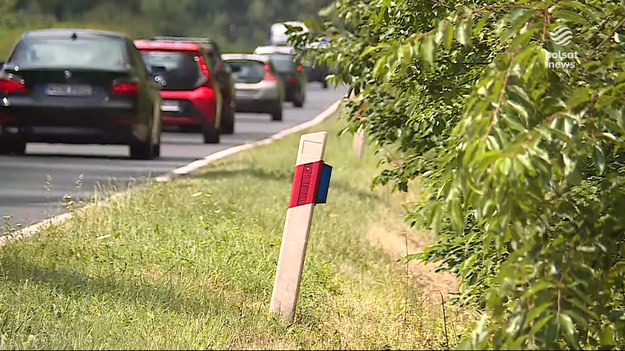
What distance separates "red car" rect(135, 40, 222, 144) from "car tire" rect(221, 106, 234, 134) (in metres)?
2.76

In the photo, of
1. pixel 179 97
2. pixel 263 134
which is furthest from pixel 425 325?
pixel 263 134

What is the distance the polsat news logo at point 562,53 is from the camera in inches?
229

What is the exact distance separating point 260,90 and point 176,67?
1083 centimetres

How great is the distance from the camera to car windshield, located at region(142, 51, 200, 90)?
25.5 meters

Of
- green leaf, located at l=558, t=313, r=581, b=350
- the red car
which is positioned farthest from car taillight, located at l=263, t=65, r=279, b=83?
green leaf, located at l=558, t=313, r=581, b=350

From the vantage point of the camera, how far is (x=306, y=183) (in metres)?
7.68

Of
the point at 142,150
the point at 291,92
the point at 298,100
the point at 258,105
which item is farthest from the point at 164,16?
the point at 142,150

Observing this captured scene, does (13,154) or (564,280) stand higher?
(564,280)

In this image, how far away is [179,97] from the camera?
25469mm

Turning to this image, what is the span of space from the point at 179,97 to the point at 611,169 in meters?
18.7

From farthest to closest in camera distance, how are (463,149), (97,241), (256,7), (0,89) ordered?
(256,7), (0,89), (97,241), (463,149)

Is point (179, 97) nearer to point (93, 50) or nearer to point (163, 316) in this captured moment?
point (93, 50)

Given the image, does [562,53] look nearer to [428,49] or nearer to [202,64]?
[428,49]

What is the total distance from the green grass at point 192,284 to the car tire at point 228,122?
49.2 ft
